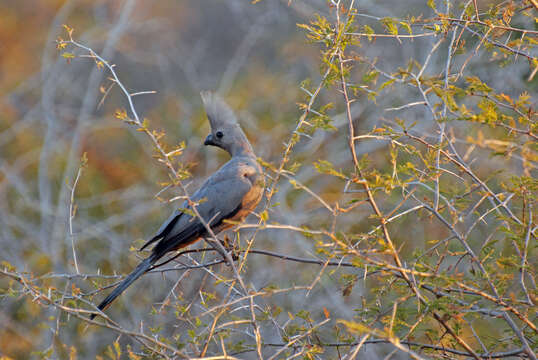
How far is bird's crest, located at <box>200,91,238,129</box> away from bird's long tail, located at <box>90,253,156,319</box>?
139 centimetres

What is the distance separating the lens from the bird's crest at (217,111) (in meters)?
5.27

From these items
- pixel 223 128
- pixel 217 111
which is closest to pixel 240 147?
pixel 223 128

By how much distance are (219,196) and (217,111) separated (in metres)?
0.91

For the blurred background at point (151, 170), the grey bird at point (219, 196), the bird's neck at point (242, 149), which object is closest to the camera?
the grey bird at point (219, 196)

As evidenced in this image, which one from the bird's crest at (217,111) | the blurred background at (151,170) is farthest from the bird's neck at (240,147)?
the blurred background at (151,170)

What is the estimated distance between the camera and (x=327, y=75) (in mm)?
3021

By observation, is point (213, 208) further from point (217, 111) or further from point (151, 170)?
point (151, 170)

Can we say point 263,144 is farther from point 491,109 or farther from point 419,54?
point 491,109

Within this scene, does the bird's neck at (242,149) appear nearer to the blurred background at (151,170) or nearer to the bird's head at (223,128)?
the bird's head at (223,128)

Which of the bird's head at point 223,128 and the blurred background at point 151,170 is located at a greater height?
the bird's head at point 223,128

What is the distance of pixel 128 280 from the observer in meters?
4.12

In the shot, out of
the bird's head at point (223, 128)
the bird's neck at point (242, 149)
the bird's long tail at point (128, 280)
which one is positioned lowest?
the bird's long tail at point (128, 280)

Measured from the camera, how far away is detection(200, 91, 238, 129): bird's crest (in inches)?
208

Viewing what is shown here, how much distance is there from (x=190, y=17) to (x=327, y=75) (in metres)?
16.4
